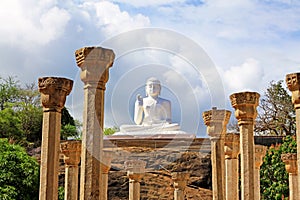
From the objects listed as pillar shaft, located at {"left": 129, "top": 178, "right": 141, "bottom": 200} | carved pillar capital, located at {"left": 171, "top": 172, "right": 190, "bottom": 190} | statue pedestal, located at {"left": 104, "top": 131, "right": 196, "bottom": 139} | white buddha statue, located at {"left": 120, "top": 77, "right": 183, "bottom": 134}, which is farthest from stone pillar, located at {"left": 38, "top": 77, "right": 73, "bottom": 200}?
white buddha statue, located at {"left": 120, "top": 77, "right": 183, "bottom": 134}

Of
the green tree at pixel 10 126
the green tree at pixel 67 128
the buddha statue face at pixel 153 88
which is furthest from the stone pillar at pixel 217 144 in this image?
the green tree at pixel 67 128

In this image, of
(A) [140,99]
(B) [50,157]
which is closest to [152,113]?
(A) [140,99]

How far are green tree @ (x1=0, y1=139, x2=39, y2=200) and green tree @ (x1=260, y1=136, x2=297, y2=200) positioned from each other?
9.86 metres

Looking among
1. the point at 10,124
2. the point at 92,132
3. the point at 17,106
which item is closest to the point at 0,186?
the point at 92,132

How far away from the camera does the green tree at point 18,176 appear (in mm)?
17625

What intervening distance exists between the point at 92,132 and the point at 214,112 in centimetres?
419

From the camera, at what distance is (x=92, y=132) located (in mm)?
9055

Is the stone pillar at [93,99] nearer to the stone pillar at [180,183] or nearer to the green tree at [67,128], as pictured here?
the stone pillar at [180,183]

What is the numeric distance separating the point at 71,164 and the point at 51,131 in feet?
17.3

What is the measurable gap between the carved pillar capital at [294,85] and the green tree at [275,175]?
13.4 meters

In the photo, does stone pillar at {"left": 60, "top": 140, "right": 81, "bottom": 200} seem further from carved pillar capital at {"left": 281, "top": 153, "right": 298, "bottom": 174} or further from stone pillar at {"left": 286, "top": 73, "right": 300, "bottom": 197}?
stone pillar at {"left": 286, "top": 73, "right": 300, "bottom": 197}

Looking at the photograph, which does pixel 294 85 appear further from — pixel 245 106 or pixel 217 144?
pixel 217 144

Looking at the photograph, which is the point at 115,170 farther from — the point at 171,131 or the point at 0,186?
the point at 0,186

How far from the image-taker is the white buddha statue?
25.8 metres
